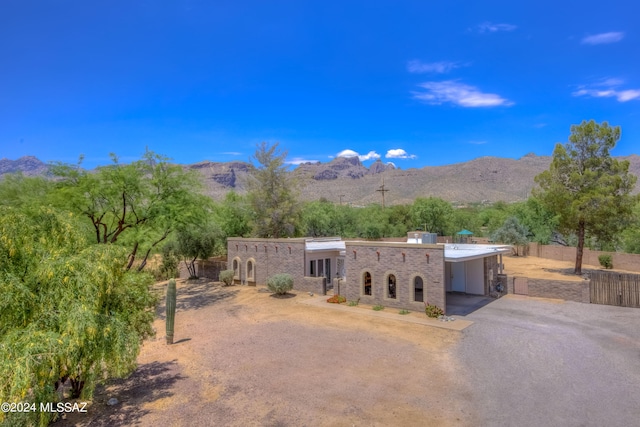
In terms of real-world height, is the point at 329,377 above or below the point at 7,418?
below

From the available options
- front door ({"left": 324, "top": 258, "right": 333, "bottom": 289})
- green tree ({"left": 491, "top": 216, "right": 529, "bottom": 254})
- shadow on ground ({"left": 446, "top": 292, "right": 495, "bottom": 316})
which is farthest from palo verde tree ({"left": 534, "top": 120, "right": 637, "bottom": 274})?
front door ({"left": 324, "top": 258, "right": 333, "bottom": 289})

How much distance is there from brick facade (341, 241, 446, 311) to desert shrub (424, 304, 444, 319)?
0.53ft

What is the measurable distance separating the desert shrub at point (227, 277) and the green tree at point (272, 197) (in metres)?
7.91

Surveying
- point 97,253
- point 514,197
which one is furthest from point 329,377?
point 514,197

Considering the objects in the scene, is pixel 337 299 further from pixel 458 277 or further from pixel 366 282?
pixel 458 277

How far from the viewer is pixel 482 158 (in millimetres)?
119875

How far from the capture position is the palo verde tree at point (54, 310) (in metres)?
5.82

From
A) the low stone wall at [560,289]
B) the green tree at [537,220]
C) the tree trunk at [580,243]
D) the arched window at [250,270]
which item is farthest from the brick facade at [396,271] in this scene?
the green tree at [537,220]

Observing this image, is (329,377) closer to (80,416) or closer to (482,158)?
(80,416)

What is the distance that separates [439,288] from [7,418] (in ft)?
48.4

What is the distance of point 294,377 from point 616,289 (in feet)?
52.8

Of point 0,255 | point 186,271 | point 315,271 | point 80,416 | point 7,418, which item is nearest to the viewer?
point 7,418

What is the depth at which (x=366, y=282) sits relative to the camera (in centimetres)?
1961

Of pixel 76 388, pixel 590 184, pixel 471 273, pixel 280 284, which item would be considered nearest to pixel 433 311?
pixel 471 273
